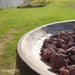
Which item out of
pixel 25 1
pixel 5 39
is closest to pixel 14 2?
pixel 25 1

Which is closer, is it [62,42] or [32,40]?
[62,42]

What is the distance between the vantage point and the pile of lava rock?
2.03 m

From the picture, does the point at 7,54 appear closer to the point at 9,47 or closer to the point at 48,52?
the point at 9,47

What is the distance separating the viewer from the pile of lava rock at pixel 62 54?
2.03 m

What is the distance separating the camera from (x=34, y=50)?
2.72m

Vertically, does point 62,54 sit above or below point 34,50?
above

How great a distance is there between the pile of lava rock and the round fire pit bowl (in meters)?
0.12

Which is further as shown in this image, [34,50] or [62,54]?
[34,50]

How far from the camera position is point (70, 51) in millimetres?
2404

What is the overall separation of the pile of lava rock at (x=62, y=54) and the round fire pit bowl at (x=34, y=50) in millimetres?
115

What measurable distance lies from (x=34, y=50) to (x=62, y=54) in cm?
63

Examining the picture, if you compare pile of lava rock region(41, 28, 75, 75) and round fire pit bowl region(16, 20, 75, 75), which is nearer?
round fire pit bowl region(16, 20, 75, 75)

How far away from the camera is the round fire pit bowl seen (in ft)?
6.27

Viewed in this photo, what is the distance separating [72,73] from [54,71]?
32 cm
